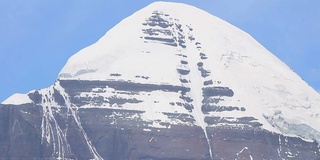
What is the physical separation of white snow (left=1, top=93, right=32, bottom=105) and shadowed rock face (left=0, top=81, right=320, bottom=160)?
1.61 meters

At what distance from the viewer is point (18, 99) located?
19625 cm

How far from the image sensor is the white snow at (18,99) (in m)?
194

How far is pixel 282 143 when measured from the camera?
7869 inches

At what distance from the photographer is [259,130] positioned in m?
200

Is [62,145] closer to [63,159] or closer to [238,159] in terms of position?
[63,159]

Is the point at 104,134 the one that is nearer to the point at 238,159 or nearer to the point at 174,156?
the point at 174,156

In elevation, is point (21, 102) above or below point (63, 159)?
above

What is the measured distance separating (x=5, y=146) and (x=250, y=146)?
168 feet

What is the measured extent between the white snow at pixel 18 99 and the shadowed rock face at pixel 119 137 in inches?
63.6

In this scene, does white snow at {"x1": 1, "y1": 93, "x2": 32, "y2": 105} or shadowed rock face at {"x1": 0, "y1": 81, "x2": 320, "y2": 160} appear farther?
white snow at {"x1": 1, "y1": 93, "x2": 32, "y2": 105}

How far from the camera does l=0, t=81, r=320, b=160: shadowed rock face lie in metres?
192

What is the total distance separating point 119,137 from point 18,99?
2255 cm

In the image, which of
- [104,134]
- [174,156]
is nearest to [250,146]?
[174,156]

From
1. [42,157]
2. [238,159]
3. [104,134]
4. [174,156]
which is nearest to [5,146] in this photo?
[42,157]
